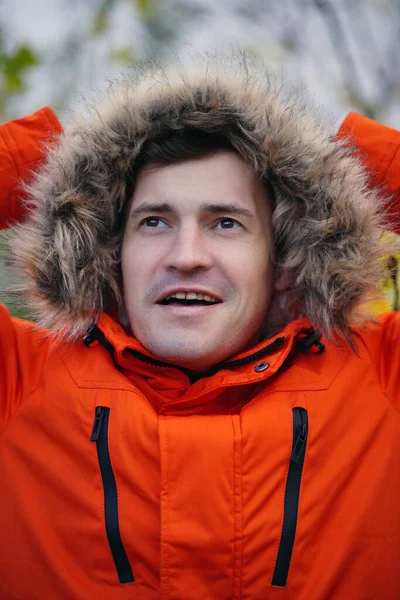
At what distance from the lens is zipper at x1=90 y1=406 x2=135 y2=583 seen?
2.08 metres

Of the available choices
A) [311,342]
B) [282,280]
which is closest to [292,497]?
[311,342]

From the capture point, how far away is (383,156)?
2.49 meters

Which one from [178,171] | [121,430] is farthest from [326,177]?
[121,430]

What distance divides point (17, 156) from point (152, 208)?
565mm

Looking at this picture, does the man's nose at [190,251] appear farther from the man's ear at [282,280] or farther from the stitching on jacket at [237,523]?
the stitching on jacket at [237,523]

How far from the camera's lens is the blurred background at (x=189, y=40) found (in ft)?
14.7

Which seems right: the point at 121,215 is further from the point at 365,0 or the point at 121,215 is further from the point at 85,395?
the point at 365,0

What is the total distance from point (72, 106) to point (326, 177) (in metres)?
0.99

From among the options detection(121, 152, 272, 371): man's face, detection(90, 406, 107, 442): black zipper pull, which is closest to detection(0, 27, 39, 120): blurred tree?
detection(121, 152, 272, 371): man's face

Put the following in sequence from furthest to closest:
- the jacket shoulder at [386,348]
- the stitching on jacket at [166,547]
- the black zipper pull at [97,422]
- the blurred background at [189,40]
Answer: the blurred background at [189,40] → the jacket shoulder at [386,348] → the black zipper pull at [97,422] → the stitching on jacket at [166,547]

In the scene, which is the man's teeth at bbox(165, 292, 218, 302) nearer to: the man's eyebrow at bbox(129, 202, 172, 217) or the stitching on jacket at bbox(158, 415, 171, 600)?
the man's eyebrow at bbox(129, 202, 172, 217)

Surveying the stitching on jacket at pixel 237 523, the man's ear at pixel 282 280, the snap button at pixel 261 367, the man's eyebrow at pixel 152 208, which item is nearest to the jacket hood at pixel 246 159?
the man's ear at pixel 282 280

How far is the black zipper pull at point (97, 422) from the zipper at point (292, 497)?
2.00 ft

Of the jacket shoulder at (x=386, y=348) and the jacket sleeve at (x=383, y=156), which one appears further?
the jacket sleeve at (x=383, y=156)
